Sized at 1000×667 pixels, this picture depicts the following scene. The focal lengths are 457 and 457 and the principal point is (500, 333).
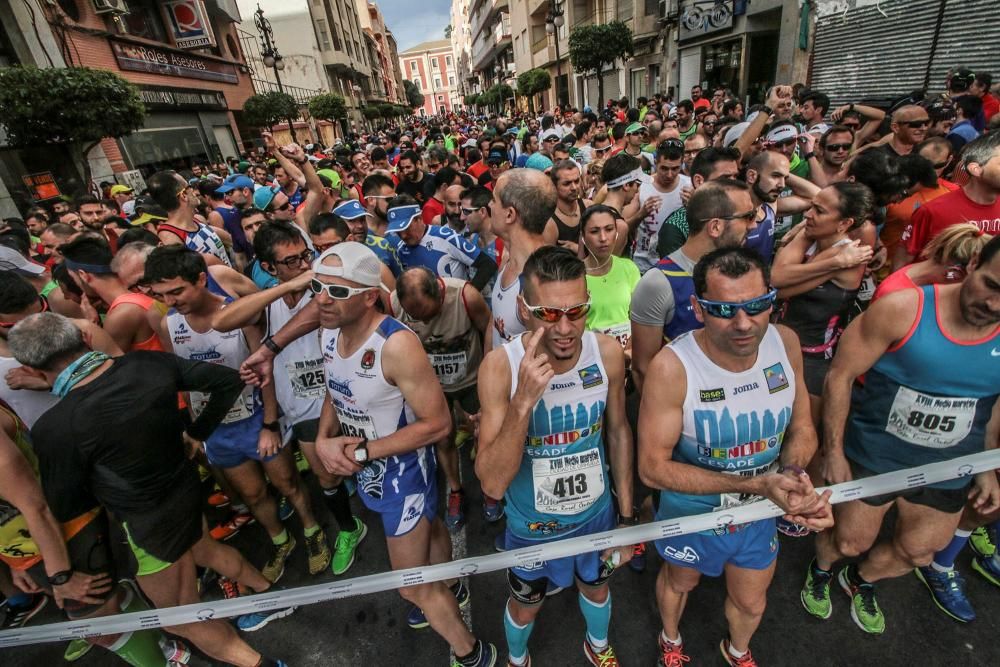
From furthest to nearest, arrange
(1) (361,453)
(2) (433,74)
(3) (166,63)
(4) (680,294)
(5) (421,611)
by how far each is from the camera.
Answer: (2) (433,74) < (3) (166,63) < (5) (421,611) < (4) (680,294) < (1) (361,453)

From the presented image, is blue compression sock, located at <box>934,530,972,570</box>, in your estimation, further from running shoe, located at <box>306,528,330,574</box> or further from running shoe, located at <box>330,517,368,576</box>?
running shoe, located at <box>306,528,330,574</box>

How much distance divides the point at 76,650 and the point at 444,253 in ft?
13.6

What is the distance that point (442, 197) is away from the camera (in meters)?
6.80

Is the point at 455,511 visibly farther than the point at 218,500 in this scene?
No

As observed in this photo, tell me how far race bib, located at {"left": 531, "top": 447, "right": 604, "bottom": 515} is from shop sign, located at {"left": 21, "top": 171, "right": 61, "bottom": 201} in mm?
16357

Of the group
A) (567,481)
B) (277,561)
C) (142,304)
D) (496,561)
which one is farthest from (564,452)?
(142,304)

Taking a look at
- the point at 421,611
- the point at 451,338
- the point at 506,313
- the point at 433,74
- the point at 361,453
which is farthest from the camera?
the point at 433,74

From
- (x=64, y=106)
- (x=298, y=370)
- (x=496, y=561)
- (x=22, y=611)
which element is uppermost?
(x=64, y=106)

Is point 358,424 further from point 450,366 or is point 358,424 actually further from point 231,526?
point 231,526

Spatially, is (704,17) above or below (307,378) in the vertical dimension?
above

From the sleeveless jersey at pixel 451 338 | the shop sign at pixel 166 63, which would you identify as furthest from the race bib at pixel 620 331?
the shop sign at pixel 166 63

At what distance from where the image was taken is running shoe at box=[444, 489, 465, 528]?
3875 millimetres

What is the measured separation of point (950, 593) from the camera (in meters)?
2.78

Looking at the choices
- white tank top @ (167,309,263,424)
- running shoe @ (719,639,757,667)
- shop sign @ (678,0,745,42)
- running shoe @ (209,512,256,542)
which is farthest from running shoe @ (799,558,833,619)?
shop sign @ (678,0,745,42)
